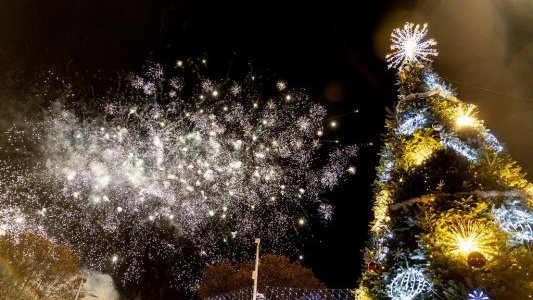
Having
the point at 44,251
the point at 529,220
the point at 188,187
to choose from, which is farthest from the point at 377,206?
the point at 44,251

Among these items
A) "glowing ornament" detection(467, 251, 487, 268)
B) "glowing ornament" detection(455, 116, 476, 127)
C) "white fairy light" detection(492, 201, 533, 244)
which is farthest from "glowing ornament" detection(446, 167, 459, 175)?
"glowing ornament" detection(467, 251, 487, 268)

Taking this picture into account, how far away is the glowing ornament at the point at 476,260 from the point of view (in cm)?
663

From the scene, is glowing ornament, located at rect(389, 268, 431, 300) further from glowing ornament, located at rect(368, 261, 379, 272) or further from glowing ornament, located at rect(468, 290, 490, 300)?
glowing ornament, located at rect(468, 290, 490, 300)

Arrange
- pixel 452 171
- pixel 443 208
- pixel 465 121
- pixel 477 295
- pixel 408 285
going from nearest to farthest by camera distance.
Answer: pixel 477 295 → pixel 408 285 → pixel 443 208 → pixel 452 171 → pixel 465 121

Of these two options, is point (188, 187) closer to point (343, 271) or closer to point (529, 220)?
point (529, 220)

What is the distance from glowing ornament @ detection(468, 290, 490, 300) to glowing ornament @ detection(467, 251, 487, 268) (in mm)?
404

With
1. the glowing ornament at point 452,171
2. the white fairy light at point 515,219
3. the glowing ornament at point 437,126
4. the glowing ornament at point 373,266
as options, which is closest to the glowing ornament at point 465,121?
the glowing ornament at point 437,126

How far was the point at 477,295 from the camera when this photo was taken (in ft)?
21.5

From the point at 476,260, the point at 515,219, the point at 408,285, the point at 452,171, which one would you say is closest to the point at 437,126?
the point at 452,171

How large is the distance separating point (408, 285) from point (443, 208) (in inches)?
62.7

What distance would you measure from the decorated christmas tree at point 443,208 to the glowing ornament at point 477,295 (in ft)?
0.05

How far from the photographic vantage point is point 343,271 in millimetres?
26469

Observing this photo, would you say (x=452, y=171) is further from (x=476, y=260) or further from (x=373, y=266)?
(x=373, y=266)

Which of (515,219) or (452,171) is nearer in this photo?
(515,219)
